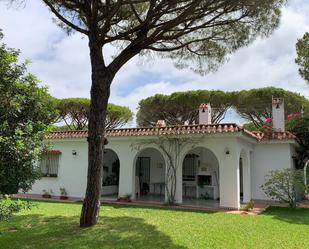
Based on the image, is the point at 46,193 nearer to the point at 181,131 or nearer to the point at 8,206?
the point at 181,131

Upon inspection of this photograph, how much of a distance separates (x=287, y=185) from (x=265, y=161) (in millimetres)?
3481

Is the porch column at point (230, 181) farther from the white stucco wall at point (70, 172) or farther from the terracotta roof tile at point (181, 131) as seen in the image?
the white stucco wall at point (70, 172)

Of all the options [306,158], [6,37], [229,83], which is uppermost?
[229,83]

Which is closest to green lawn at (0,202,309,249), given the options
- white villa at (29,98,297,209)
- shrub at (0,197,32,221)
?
shrub at (0,197,32,221)

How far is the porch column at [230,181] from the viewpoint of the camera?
1500 cm

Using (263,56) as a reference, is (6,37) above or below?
below

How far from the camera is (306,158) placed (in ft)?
65.1

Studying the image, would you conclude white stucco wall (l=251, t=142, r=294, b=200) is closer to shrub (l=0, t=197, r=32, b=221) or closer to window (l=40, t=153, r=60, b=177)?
window (l=40, t=153, r=60, b=177)

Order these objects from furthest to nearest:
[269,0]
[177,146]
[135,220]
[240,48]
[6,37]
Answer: [177,146], [240,48], [135,220], [269,0], [6,37]

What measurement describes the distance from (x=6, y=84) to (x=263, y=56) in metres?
12.3

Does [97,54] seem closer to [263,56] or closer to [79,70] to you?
[79,70]

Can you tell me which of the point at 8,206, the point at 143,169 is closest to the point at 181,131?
the point at 143,169

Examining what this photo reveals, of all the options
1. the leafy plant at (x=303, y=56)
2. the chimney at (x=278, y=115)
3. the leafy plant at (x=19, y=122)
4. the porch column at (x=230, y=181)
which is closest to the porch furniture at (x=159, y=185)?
the porch column at (x=230, y=181)

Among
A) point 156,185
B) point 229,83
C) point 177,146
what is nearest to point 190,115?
point 229,83
